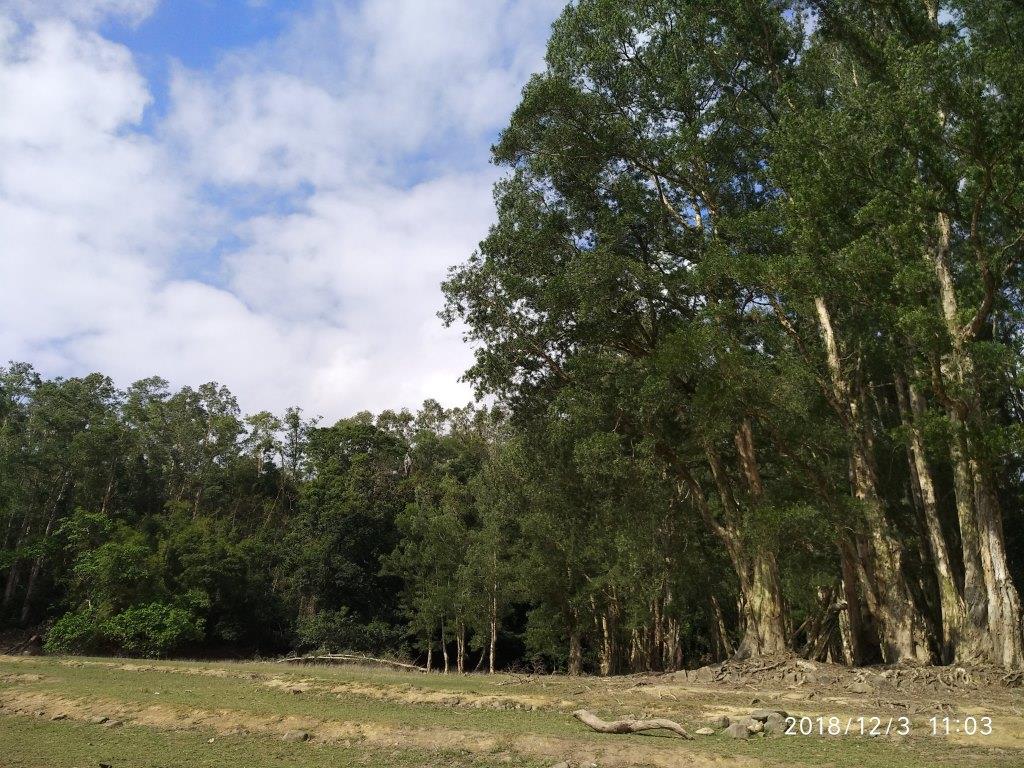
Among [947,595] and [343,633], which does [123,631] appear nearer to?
[343,633]

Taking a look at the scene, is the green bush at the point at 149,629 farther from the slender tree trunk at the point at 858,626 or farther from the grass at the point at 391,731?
the slender tree trunk at the point at 858,626

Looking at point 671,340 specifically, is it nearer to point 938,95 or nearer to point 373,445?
point 938,95

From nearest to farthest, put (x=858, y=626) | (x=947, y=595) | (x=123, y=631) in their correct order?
(x=947, y=595) < (x=858, y=626) < (x=123, y=631)

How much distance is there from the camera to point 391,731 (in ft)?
26.2

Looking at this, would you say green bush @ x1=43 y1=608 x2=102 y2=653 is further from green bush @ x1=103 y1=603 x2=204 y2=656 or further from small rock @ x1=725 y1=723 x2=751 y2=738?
small rock @ x1=725 y1=723 x2=751 y2=738

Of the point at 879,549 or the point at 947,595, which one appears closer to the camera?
the point at 947,595

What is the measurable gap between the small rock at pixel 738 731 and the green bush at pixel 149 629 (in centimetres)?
2982

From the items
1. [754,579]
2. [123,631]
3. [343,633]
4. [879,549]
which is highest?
[879,549]

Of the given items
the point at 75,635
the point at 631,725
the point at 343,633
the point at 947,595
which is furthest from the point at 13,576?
the point at 947,595

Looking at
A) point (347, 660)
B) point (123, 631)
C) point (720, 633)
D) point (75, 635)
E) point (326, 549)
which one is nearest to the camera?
point (720, 633)

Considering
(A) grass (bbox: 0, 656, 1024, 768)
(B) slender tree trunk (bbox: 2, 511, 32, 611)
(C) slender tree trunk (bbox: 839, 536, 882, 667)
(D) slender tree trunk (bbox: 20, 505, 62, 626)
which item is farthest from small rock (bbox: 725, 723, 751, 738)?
(D) slender tree trunk (bbox: 20, 505, 62, 626)

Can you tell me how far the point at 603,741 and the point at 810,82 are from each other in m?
16.6

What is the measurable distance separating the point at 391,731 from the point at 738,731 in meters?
3.89

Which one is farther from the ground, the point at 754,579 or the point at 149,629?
the point at 754,579
